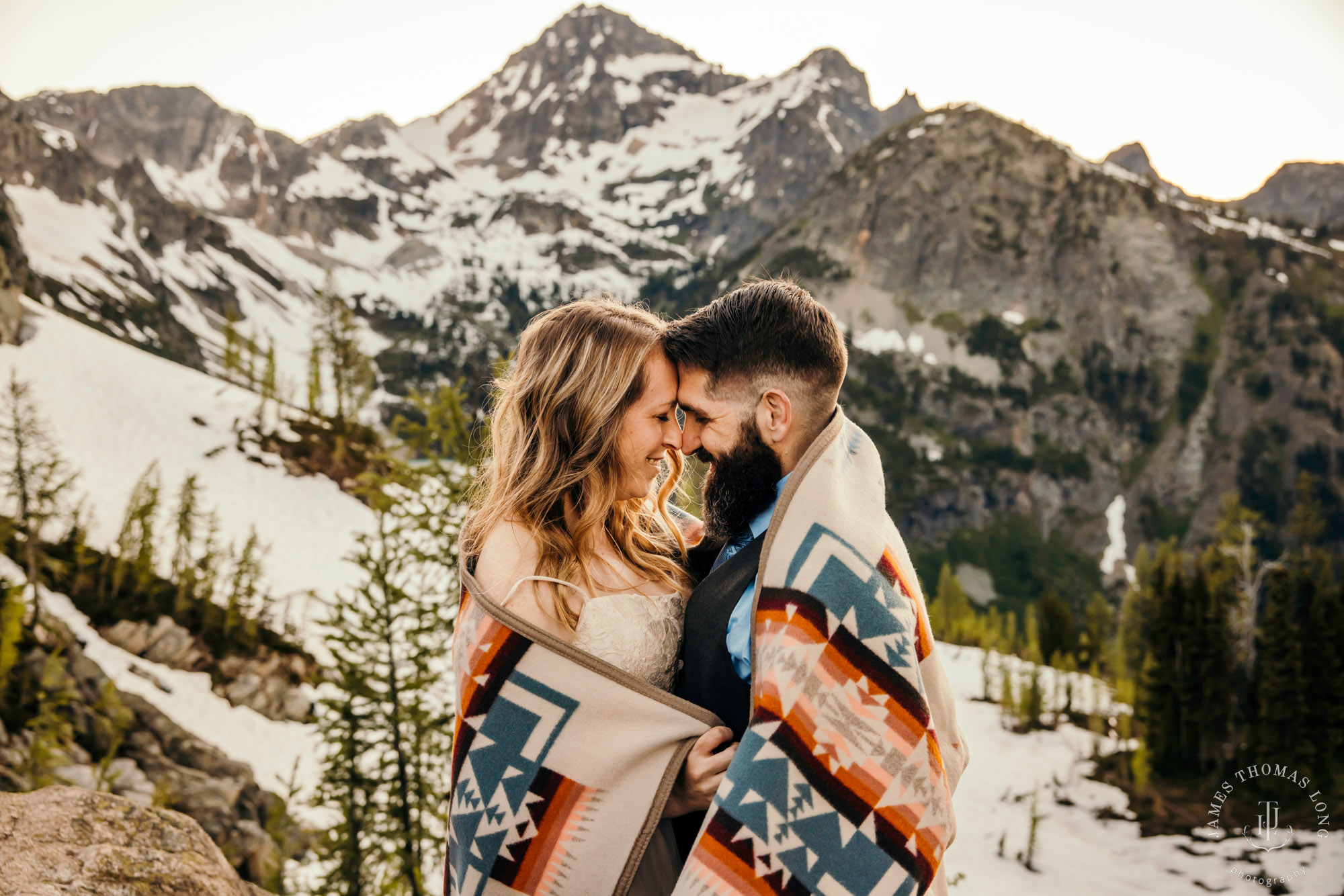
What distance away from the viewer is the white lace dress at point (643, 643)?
3.32m

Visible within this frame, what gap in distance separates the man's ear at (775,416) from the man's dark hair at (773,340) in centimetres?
7

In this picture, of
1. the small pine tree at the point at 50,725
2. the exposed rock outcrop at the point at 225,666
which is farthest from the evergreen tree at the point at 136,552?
the small pine tree at the point at 50,725

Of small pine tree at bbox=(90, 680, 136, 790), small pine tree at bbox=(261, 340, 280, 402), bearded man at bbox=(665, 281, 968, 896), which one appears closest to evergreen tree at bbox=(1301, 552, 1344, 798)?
bearded man at bbox=(665, 281, 968, 896)

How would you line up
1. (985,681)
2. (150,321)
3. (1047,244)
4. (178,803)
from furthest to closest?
(1047,244)
(150,321)
(985,681)
(178,803)

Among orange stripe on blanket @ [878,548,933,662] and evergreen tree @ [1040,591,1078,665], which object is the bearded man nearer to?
orange stripe on blanket @ [878,548,933,662]

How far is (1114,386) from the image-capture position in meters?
164

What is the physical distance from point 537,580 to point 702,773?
3.61 feet

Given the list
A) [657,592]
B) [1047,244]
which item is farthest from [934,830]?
[1047,244]

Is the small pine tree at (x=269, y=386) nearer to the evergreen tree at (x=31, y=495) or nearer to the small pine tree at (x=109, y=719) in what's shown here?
the evergreen tree at (x=31, y=495)

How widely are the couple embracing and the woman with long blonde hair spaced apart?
0.5 inches

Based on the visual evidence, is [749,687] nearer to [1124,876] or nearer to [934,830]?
[934,830]

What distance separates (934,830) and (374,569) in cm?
1189

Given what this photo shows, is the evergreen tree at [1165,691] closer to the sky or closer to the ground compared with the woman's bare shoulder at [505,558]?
closer to the sky

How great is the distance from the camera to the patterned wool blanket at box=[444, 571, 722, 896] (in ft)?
10.3
